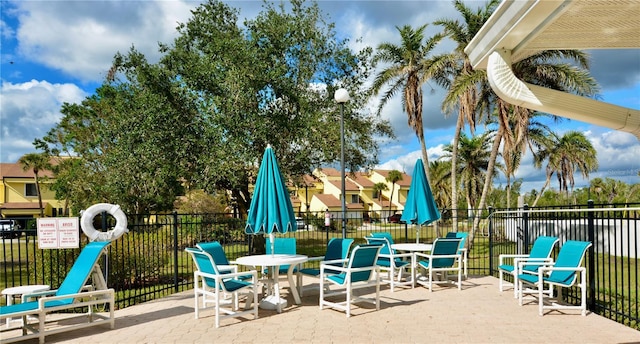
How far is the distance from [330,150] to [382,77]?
25.3 feet

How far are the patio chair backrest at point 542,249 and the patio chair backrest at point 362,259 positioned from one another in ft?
9.65

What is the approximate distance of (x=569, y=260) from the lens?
23.6ft

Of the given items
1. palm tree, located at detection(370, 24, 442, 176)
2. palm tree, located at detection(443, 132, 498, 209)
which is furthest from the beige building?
palm tree, located at detection(443, 132, 498, 209)

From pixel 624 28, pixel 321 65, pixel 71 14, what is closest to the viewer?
pixel 624 28

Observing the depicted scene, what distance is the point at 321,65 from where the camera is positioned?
16078mm

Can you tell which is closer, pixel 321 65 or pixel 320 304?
pixel 320 304

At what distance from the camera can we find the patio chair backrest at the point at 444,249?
29.3 feet

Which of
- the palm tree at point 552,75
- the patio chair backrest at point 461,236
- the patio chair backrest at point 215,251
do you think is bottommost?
the patio chair backrest at point 461,236

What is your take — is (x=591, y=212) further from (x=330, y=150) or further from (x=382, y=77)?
(x=382, y=77)

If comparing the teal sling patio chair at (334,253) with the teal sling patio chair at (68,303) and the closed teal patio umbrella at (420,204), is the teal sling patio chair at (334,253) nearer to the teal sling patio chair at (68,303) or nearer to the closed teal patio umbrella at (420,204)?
the closed teal patio umbrella at (420,204)

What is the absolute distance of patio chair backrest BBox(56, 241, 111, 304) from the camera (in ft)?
20.6

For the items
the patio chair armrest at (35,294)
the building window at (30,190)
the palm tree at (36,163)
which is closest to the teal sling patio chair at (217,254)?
the patio chair armrest at (35,294)

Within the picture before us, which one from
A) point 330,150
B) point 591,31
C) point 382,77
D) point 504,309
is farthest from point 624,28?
A: point 382,77

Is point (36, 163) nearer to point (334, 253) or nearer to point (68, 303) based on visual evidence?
point (68, 303)
